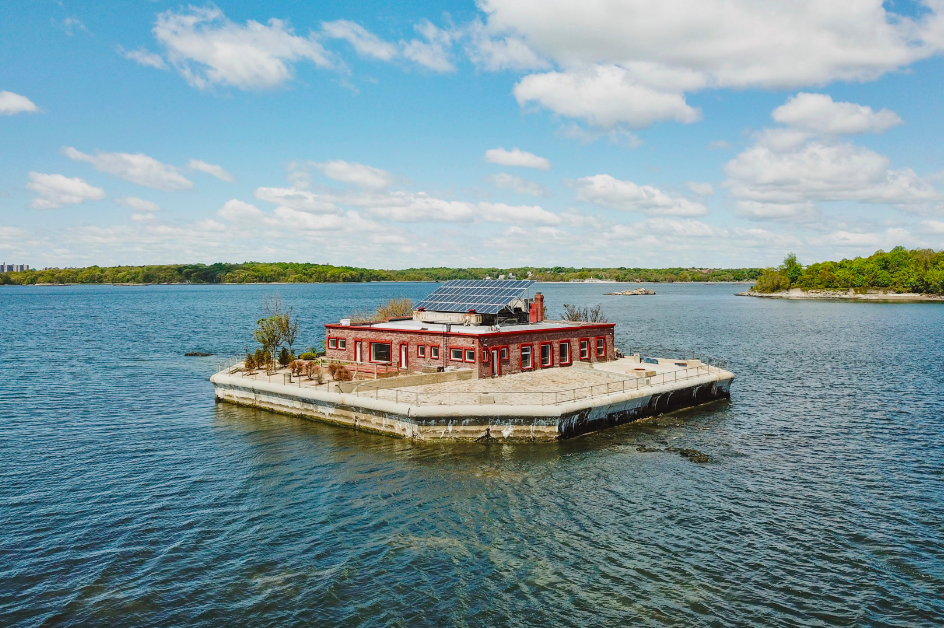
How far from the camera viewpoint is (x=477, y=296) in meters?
47.2

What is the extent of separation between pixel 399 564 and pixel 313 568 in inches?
106

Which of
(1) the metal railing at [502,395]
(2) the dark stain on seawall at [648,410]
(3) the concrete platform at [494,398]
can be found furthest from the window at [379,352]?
(2) the dark stain on seawall at [648,410]

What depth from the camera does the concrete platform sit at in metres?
31.9

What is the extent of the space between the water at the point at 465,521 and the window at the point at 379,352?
830cm

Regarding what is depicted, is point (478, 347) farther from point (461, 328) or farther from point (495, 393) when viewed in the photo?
point (495, 393)

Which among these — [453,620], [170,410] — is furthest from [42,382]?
[453,620]

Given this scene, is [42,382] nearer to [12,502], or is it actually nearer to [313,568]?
[12,502]

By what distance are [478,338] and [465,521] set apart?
687 inches

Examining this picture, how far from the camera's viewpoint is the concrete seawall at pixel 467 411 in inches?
1252

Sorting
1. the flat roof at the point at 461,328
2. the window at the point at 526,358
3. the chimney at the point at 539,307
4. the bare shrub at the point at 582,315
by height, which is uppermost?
the chimney at the point at 539,307

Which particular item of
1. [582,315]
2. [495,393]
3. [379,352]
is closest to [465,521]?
[495,393]

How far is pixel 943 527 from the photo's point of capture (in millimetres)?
22891

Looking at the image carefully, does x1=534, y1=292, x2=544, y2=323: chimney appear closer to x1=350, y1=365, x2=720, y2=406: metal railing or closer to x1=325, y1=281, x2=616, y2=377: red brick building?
x1=325, y1=281, x2=616, y2=377: red brick building

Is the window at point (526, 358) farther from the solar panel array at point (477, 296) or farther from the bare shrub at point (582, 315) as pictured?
the bare shrub at point (582, 315)
